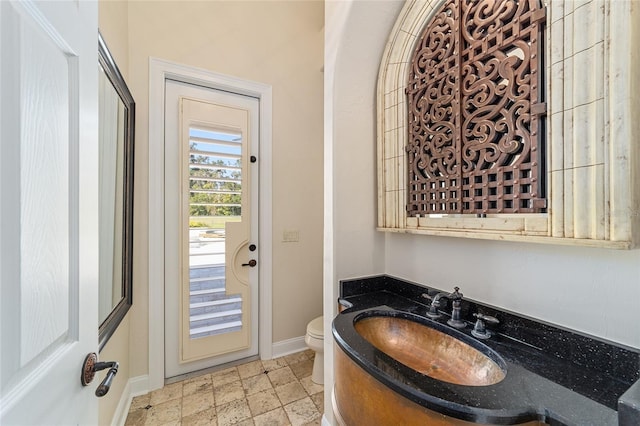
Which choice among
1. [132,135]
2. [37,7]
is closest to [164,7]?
[132,135]

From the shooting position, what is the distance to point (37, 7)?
47 centimetres

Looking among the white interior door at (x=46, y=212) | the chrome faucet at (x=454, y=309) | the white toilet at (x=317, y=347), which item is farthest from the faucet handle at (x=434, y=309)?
the white interior door at (x=46, y=212)

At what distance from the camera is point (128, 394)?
177 cm

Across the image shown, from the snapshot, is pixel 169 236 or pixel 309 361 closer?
pixel 169 236

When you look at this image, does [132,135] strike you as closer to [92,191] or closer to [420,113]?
[92,191]

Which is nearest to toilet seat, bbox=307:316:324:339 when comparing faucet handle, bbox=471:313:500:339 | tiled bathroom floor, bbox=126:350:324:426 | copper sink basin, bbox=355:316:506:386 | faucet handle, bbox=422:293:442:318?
tiled bathroom floor, bbox=126:350:324:426

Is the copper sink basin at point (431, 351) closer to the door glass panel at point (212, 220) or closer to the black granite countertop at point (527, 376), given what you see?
the black granite countertop at point (527, 376)

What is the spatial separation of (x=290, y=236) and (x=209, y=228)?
2.24 ft

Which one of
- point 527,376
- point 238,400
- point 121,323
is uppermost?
point 527,376

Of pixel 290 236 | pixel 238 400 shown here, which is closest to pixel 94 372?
pixel 238 400

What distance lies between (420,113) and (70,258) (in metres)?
1.33

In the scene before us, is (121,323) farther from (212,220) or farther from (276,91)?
(276,91)

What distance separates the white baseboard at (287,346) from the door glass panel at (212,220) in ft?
1.31

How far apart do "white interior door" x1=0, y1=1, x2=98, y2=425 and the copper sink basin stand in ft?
2.96
